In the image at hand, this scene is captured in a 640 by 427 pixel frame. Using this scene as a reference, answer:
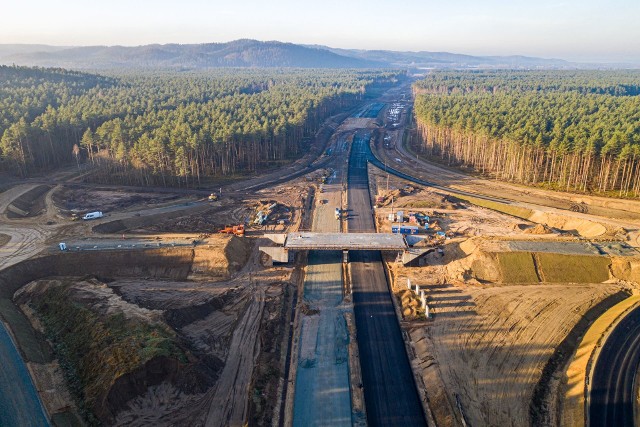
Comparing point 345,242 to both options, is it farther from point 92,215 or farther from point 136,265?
point 92,215

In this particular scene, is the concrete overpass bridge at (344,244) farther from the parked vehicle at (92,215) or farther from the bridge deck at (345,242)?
the parked vehicle at (92,215)

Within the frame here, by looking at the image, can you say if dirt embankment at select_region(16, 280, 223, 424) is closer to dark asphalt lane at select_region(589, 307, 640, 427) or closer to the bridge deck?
the bridge deck

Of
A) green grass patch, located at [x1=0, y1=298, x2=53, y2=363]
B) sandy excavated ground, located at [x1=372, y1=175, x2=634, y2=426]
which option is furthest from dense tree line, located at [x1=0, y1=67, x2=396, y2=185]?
sandy excavated ground, located at [x1=372, y1=175, x2=634, y2=426]

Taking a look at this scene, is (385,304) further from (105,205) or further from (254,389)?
(105,205)

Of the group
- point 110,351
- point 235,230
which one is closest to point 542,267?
point 235,230

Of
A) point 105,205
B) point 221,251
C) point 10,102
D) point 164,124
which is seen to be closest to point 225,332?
point 221,251

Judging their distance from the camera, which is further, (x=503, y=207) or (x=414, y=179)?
(x=414, y=179)
